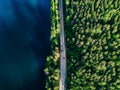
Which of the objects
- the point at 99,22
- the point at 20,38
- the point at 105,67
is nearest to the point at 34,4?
the point at 20,38

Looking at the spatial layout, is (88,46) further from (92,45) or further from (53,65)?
(53,65)

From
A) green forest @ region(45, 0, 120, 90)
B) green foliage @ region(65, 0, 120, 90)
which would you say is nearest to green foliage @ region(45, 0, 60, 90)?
green forest @ region(45, 0, 120, 90)

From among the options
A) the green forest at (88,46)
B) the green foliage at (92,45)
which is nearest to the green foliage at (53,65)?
the green forest at (88,46)

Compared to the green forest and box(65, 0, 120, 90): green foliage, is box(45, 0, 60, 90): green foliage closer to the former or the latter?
the green forest

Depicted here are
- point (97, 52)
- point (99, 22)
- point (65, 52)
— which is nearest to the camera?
point (65, 52)

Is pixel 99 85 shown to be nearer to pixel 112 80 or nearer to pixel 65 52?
pixel 112 80

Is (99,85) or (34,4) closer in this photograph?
(99,85)

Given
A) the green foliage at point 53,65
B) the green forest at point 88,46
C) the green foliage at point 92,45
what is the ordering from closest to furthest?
the green foliage at point 53,65 → the green forest at point 88,46 → the green foliage at point 92,45

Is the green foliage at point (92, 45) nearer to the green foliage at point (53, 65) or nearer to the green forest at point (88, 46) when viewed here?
the green forest at point (88, 46)
